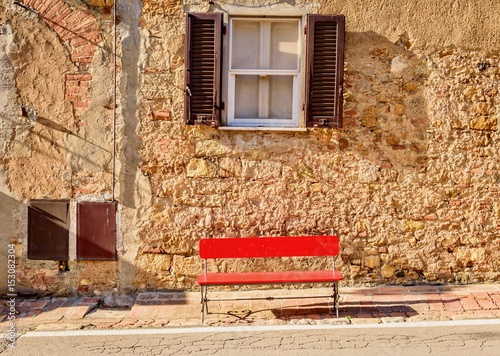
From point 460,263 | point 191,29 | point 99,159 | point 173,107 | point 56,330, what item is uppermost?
point 191,29

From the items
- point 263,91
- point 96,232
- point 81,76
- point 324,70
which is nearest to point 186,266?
point 96,232

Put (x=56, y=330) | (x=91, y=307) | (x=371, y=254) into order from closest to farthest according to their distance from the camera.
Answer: (x=56, y=330) → (x=91, y=307) → (x=371, y=254)

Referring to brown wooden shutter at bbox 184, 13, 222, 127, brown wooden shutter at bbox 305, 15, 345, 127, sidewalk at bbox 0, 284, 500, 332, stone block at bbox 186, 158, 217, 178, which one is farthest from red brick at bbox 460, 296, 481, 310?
brown wooden shutter at bbox 184, 13, 222, 127

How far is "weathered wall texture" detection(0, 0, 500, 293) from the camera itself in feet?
21.2

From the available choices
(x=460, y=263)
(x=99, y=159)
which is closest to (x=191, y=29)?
(x=99, y=159)

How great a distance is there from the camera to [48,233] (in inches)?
257

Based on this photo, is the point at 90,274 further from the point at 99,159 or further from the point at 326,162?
the point at 326,162

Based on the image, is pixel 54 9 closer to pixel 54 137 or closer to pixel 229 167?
pixel 54 137

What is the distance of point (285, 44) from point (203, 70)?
108 cm

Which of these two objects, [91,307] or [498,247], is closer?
[91,307]

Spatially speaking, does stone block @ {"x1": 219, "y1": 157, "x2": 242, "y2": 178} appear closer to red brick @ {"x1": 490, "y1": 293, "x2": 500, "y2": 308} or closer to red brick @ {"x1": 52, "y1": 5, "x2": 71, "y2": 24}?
red brick @ {"x1": 52, "y1": 5, "x2": 71, "y2": 24}

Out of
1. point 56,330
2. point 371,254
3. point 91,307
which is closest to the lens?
point 56,330

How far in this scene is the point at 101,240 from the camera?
6512mm

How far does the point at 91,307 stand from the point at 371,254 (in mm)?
3420
